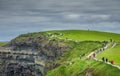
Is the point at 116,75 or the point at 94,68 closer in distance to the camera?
the point at 116,75

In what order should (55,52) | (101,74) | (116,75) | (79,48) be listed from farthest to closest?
(55,52)
(79,48)
(101,74)
(116,75)

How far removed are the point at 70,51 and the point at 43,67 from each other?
2231cm

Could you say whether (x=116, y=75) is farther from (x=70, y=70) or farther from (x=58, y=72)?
(x=58, y=72)

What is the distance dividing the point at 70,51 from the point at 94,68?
317 ft

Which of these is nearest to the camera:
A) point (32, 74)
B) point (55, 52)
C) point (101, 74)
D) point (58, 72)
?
point (101, 74)

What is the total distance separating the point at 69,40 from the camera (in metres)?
186

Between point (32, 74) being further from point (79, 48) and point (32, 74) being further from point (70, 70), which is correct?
point (70, 70)

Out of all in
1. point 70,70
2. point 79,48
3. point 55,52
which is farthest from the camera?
point 55,52

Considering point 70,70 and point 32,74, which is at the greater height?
point 70,70

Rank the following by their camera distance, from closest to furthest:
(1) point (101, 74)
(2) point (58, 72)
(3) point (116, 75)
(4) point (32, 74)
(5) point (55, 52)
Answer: (3) point (116, 75)
(1) point (101, 74)
(2) point (58, 72)
(5) point (55, 52)
(4) point (32, 74)

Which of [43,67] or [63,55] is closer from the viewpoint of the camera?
[63,55]

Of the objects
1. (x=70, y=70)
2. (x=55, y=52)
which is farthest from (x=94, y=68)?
(x=55, y=52)

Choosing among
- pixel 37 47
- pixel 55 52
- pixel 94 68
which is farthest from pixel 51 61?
pixel 94 68

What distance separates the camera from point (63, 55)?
171 meters
